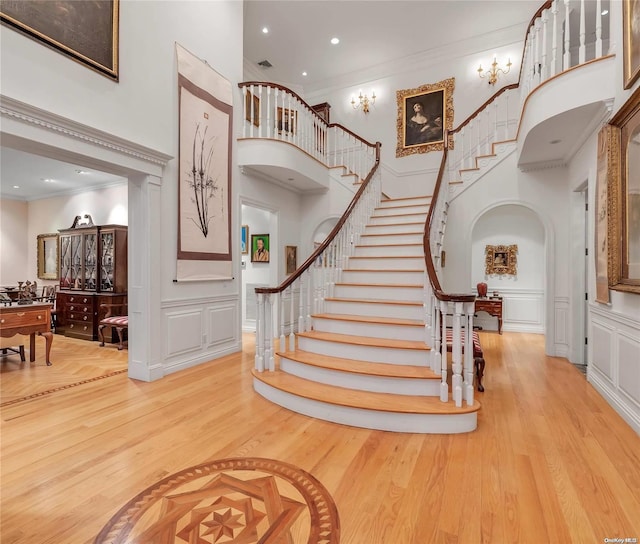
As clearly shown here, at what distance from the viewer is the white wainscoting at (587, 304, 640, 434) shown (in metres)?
2.72

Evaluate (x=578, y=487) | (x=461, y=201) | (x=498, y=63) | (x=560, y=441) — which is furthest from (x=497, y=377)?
(x=498, y=63)

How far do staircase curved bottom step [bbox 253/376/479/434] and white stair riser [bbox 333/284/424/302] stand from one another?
1641 millimetres

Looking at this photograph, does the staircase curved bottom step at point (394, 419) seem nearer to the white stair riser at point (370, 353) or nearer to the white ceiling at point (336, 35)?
the white stair riser at point (370, 353)

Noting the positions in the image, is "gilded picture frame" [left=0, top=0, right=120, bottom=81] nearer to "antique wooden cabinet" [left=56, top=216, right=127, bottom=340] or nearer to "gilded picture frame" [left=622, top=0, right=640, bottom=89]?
"antique wooden cabinet" [left=56, top=216, right=127, bottom=340]

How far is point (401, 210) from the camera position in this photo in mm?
6172

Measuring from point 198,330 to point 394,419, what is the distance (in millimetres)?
2973

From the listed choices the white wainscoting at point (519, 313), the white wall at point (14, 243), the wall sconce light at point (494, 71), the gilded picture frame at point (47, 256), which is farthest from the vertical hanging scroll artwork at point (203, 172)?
the white wall at point (14, 243)

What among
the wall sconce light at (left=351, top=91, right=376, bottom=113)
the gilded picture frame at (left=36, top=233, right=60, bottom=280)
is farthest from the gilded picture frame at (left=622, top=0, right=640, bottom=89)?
the gilded picture frame at (left=36, top=233, right=60, bottom=280)

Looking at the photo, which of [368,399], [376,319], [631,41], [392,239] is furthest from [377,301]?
[631,41]

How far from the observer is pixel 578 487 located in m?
1.96

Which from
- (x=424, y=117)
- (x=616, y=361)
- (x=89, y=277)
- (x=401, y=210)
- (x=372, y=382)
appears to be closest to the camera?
(x=372, y=382)

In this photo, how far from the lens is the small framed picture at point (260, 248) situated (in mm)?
7266

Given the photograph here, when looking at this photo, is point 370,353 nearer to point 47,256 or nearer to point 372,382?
point 372,382

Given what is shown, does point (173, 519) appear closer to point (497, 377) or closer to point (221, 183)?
point (497, 377)
